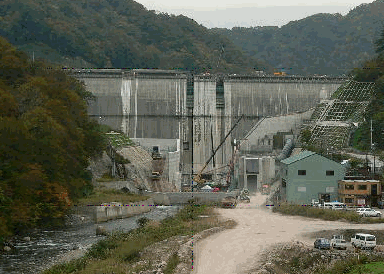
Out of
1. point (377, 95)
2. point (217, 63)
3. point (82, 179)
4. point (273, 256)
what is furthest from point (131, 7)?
point (273, 256)

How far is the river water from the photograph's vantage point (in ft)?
148

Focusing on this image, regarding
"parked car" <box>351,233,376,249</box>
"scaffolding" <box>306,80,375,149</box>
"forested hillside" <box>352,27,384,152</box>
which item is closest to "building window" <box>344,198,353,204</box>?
"forested hillside" <box>352,27,384,152</box>

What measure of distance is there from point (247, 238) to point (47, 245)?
41.0 feet

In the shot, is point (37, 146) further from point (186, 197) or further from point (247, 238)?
point (186, 197)

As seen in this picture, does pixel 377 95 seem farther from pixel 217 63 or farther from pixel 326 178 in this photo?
pixel 217 63

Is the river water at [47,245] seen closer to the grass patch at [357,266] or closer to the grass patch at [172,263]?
the grass patch at [172,263]

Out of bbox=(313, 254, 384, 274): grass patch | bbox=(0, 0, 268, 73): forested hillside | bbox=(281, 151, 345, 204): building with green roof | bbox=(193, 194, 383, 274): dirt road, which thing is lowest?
bbox=(193, 194, 383, 274): dirt road

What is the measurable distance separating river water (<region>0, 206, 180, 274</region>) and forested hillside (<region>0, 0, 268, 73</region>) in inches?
3621

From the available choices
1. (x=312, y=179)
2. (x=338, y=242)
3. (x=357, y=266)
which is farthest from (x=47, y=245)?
(x=357, y=266)

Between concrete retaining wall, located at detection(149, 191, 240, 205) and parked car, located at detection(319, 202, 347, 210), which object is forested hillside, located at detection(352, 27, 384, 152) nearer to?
concrete retaining wall, located at detection(149, 191, 240, 205)

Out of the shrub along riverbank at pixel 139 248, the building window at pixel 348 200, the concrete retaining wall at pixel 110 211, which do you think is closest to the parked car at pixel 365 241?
the shrub along riverbank at pixel 139 248

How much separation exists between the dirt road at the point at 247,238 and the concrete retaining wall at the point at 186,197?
1765 cm

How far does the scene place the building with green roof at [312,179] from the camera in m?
64.8

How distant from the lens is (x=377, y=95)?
9531 centimetres
